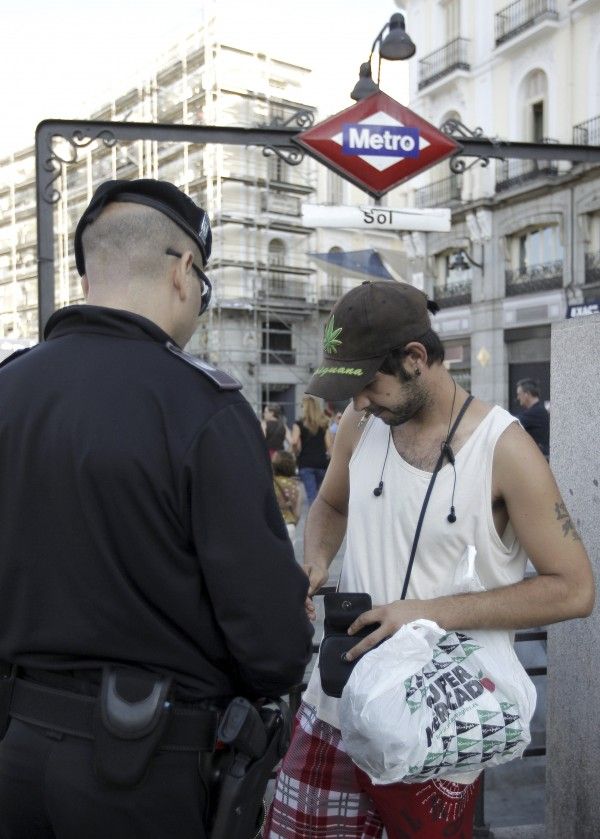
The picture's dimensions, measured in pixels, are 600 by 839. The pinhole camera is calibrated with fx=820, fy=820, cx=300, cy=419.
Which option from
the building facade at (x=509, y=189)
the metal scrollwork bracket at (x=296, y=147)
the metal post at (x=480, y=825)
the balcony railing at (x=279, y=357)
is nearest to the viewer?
the metal post at (x=480, y=825)

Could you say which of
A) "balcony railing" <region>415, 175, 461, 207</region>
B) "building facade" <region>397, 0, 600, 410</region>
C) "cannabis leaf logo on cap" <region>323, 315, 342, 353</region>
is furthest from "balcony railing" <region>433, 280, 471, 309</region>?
"cannabis leaf logo on cap" <region>323, 315, 342, 353</region>

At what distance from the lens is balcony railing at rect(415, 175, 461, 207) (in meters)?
28.3

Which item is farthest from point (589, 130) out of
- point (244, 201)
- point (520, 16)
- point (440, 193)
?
point (244, 201)

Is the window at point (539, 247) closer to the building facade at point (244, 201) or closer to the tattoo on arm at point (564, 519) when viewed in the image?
the building facade at point (244, 201)

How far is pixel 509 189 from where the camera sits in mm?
26141

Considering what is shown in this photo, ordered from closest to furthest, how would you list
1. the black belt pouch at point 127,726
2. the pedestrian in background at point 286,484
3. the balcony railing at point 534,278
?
the black belt pouch at point 127,726 → the pedestrian in background at point 286,484 → the balcony railing at point 534,278

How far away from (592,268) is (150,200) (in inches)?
939

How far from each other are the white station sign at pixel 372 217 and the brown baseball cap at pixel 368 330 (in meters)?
2.82

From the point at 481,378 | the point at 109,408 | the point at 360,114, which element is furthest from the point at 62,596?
the point at 481,378

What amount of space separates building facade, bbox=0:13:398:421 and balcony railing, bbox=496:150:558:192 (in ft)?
24.8

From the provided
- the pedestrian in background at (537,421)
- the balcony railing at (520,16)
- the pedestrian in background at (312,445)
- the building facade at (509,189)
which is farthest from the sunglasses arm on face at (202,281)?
the balcony railing at (520,16)

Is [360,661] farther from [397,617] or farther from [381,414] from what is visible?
[381,414]

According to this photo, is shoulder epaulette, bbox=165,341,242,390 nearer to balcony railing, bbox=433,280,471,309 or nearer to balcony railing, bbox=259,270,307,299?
balcony railing, bbox=433,280,471,309

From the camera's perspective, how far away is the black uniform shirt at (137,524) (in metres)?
1.46
